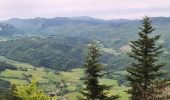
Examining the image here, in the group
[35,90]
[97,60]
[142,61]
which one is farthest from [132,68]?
[35,90]

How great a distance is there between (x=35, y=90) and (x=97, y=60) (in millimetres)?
8325

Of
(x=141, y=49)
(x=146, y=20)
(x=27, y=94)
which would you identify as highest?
(x=146, y=20)

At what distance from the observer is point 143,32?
3844 cm

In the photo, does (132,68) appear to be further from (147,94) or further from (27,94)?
(147,94)

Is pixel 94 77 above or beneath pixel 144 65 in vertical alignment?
beneath

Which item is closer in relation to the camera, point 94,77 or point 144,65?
point 94,77

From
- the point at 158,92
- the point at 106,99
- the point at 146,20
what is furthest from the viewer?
the point at 146,20

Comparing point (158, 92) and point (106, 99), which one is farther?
point (106, 99)

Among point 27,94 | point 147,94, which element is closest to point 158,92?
point 147,94

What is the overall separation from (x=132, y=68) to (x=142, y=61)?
1.16 meters

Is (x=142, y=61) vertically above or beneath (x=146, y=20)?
beneath

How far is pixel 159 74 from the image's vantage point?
36406 millimetres

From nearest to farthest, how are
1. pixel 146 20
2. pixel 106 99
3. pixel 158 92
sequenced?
pixel 158 92 < pixel 106 99 < pixel 146 20

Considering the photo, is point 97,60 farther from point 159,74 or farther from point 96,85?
point 159,74
